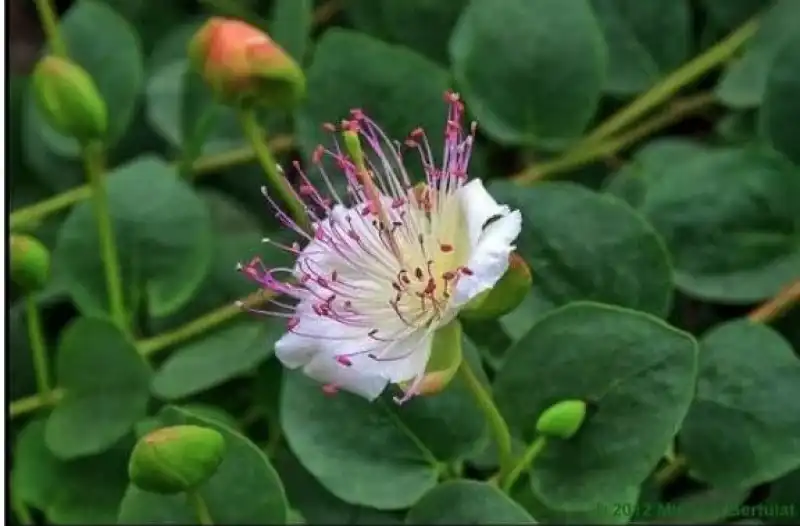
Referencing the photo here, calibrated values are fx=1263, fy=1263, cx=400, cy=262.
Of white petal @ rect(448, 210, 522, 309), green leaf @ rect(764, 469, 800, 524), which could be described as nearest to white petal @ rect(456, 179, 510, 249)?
white petal @ rect(448, 210, 522, 309)

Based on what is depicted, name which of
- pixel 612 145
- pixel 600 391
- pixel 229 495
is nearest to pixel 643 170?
pixel 612 145

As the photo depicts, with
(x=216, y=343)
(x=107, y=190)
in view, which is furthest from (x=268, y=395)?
(x=107, y=190)

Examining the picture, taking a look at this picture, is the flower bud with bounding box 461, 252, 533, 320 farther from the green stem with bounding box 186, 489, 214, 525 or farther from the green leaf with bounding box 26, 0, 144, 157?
the green leaf with bounding box 26, 0, 144, 157

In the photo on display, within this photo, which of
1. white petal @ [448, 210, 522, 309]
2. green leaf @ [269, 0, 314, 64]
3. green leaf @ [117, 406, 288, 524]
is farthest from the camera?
green leaf @ [269, 0, 314, 64]

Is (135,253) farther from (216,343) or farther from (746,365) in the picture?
(746,365)

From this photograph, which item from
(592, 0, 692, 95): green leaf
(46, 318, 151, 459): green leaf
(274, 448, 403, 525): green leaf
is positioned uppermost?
(592, 0, 692, 95): green leaf

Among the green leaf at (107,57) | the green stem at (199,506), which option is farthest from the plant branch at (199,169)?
the green stem at (199,506)

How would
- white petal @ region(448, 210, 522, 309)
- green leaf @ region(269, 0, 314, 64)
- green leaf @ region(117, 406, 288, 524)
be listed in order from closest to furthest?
white petal @ region(448, 210, 522, 309), green leaf @ region(117, 406, 288, 524), green leaf @ region(269, 0, 314, 64)
